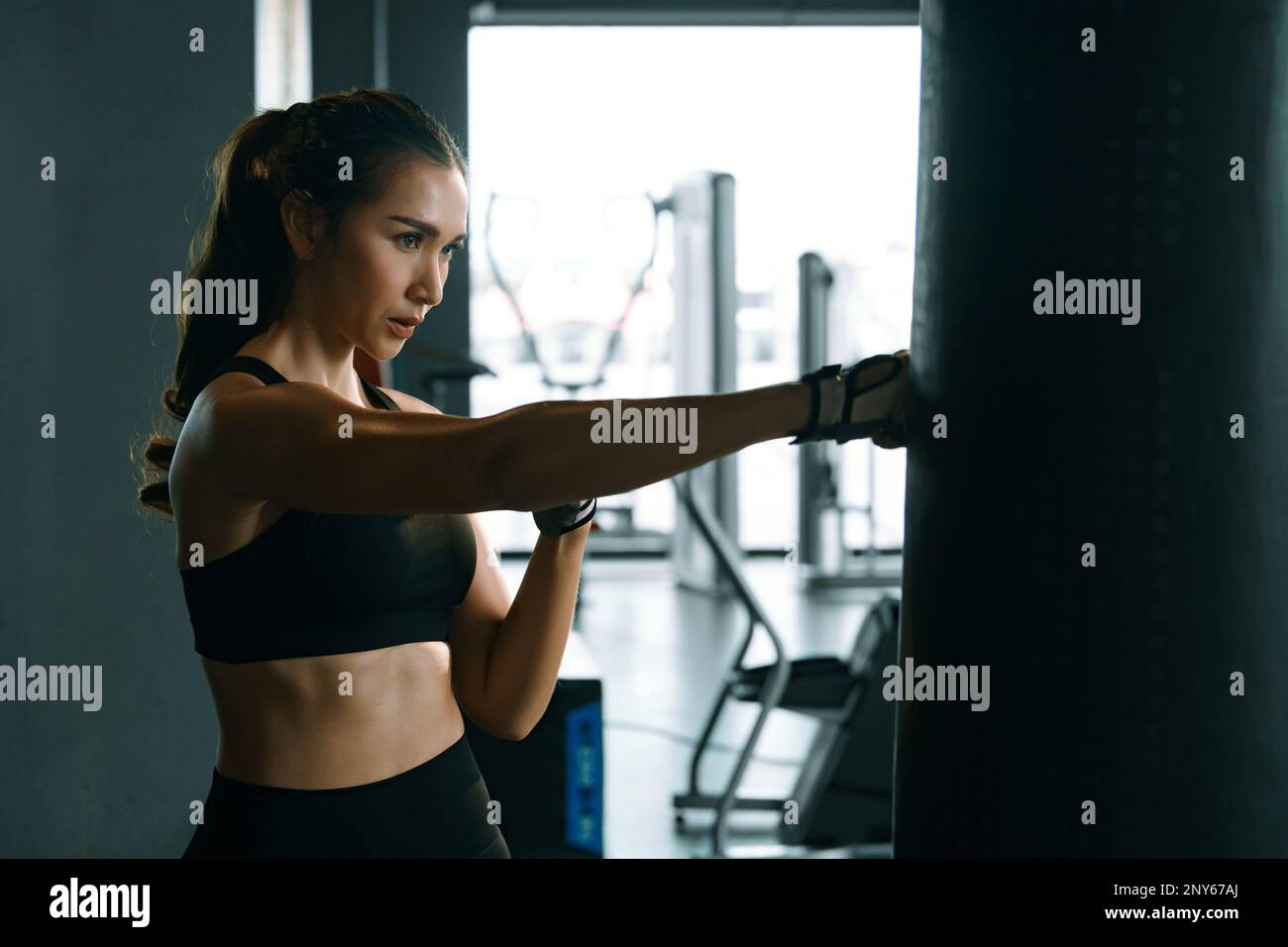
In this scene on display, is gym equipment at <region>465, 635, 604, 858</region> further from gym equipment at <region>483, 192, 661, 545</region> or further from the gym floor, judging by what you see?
gym equipment at <region>483, 192, 661, 545</region>

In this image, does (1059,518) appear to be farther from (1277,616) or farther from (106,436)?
(106,436)

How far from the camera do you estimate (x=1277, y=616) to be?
951 millimetres

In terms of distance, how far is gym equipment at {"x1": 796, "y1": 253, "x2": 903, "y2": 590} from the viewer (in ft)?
21.4

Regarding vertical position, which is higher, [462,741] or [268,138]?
[268,138]

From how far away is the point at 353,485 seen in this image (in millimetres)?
1029

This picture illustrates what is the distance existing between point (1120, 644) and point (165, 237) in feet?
6.78

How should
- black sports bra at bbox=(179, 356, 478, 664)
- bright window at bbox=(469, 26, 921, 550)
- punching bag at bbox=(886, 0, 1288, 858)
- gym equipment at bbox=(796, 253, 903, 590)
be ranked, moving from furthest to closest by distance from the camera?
bright window at bbox=(469, 26, 921, 550)
gym equipment at bbox=(796, 253, 903, 590)
black sports bra at bbox=(179, 356, 478, 664)
punching bag at bbox=(886, 0, 1288, 858)

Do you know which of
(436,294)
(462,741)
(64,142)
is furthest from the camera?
(64,142)

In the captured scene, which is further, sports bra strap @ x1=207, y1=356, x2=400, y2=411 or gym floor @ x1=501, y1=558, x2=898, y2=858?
gym floor @ x1=501, y1=558, x2=898, y2=858

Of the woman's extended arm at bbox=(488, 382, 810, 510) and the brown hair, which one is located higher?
the brown hair

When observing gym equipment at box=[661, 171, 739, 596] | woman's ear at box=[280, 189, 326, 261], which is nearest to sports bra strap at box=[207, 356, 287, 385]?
woman's ear at box=[280, 189, 326, 261]

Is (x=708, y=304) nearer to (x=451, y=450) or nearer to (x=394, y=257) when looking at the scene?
(x=394, y=257)

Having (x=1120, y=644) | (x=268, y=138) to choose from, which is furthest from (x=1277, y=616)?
(x=268, y=138)

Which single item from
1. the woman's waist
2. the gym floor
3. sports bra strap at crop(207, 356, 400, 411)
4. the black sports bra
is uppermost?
sports bra strap at crop(207, 356, 400, 411)
